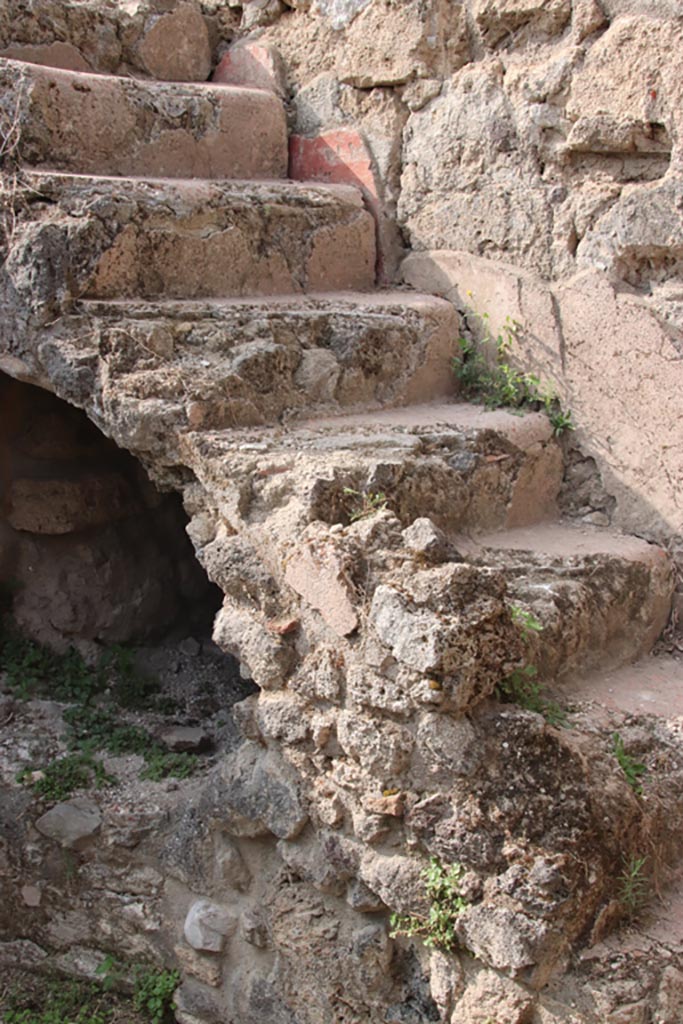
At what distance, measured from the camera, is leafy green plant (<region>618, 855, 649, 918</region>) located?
7.18ft

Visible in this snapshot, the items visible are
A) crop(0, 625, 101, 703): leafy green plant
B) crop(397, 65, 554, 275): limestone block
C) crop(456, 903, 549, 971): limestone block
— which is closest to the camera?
crop(456, 903, 549, 971): limestone block

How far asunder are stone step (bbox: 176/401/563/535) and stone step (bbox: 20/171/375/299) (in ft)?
1.95

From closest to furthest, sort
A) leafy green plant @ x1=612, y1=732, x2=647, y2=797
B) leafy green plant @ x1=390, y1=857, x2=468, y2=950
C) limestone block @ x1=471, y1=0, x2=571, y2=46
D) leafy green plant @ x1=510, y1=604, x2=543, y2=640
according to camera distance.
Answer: leafy green plant @ x1=390, y1=857, x2=468, y2=950, leafy green plant @ x1=612, y1=732, x2=647, y2=797, leafy green plant @ x1=510, y1=604, x2=543, y2=640, limestone block @ x1=471, y1=0, x2=571, y2=46

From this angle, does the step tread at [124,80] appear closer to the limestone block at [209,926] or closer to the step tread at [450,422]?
the step tread at [450,422]

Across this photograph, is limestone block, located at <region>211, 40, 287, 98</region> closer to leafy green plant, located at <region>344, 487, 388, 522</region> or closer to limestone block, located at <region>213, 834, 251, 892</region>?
leafy green plant, located at <region>344, 487, 388, 522</region>

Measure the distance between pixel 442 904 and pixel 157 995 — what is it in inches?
44.8

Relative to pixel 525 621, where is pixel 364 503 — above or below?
above

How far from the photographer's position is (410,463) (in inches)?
111

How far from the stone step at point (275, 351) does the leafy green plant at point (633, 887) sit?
155cm

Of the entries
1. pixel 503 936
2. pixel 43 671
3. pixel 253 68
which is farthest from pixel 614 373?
pixel 43 671

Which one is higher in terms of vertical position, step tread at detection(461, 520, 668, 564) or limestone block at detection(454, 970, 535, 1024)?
step tread at detection(461, 520, 668, 564)

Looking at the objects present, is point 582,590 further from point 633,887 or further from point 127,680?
point 127,680

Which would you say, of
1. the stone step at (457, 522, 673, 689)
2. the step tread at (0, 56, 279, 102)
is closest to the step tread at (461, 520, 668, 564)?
the stone step at (457, 522, 673, 689)

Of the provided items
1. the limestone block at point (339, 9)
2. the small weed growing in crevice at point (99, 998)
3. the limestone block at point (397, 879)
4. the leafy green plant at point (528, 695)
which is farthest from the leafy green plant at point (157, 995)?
the limestone block at point (339, 9)
